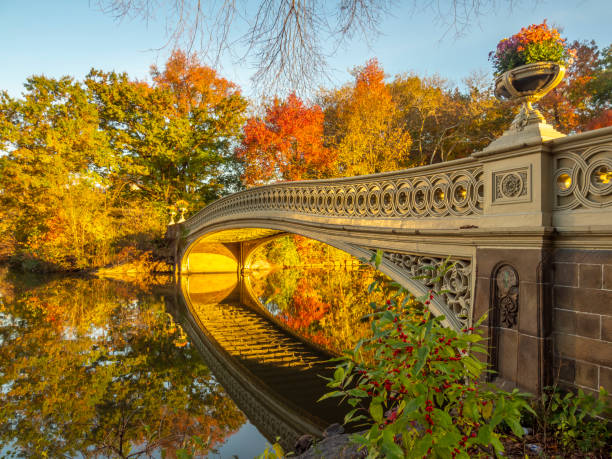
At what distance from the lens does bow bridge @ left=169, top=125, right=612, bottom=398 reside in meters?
2.71

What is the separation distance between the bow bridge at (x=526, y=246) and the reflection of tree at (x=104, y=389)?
2618mm

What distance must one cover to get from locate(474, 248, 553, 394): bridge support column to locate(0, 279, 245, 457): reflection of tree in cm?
250

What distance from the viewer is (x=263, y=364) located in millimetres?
5969

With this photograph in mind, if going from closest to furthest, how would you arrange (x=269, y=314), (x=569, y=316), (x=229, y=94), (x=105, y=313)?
(x=569, y=316) → (x=105, y=313) → (x=269, y=314) → (x=229, y=94)

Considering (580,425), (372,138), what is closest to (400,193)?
(580,425)

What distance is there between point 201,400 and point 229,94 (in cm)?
2103

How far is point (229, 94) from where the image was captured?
73.6 feet

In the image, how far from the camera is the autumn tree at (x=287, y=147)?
55.5 feet

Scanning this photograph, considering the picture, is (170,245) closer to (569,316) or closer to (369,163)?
(369,163)

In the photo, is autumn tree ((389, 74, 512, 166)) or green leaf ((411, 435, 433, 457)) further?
autumn tree ((389, 74, 512, 166))

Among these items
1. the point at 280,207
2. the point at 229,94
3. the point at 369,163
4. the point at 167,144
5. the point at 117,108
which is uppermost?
the point at 229,94

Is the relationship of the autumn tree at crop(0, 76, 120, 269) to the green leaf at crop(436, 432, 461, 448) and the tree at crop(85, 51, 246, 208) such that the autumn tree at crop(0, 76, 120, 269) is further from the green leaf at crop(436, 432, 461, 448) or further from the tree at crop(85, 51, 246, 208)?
the green leaf at crop(436, 432, 461, 448)

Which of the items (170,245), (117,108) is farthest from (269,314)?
(117,108)

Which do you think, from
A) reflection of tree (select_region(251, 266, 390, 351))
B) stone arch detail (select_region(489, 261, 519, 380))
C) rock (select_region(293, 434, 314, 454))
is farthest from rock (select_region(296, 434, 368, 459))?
reflection of tree (select_region(251, 266, 390, 351))
